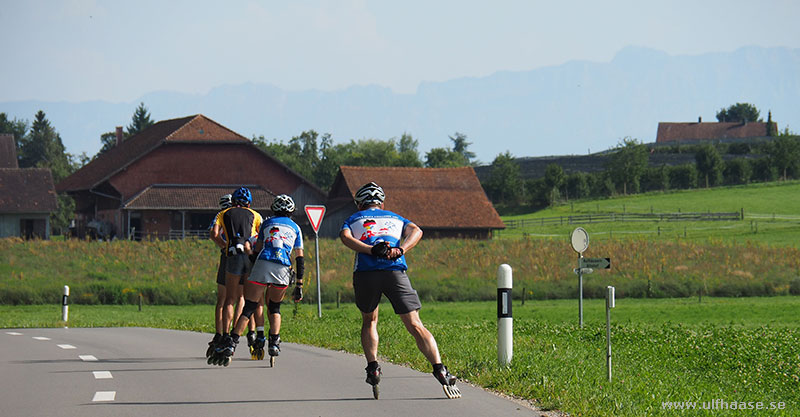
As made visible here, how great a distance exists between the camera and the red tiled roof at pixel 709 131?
543 feet

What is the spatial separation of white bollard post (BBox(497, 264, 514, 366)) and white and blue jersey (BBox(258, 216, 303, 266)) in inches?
111

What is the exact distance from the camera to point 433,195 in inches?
2908

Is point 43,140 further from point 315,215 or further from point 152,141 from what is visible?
point 315,215

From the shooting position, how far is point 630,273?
47375 millimetres

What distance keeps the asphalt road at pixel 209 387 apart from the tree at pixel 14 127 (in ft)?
489

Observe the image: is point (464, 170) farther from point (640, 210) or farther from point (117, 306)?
point (117, 306)

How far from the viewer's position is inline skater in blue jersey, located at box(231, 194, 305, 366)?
1258 cm

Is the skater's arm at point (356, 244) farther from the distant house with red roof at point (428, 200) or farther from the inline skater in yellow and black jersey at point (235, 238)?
the distant house with red roof at point (428, 200)

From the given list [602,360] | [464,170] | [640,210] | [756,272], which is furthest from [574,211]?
[602,360]

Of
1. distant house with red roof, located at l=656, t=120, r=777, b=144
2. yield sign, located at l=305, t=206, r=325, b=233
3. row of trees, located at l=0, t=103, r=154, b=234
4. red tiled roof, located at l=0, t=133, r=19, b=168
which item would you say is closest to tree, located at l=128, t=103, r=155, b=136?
row of trees, located at l=0, t=103, r=154, b=234

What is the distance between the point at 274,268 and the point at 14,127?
158 m

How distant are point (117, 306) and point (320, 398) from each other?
32.1 metres

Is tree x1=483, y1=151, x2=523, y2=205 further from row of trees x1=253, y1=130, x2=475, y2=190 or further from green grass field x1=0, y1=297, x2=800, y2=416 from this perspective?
green grass field x1=0, y1=297, x2=800, y2=416

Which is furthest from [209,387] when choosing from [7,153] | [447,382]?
[7,153]
